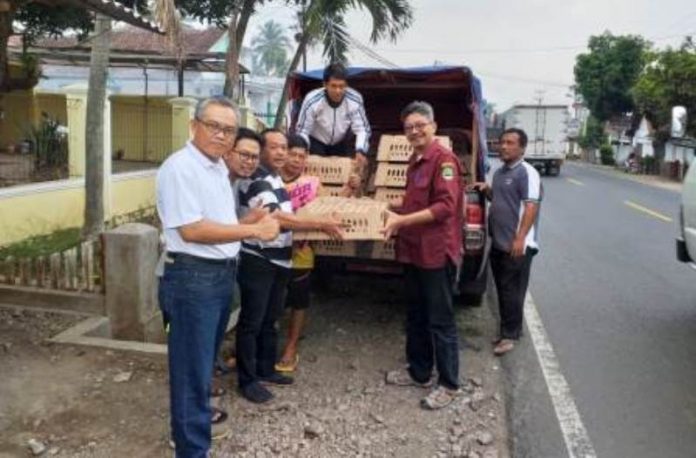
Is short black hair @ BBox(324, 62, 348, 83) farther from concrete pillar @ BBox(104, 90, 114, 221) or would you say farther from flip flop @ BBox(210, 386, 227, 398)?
concrete pillar @ BBox(104, 90, 114, 221)

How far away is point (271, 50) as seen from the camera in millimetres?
78375

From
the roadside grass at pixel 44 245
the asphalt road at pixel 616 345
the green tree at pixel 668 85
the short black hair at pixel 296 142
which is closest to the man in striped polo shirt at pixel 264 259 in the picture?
the short black hair at pixel 296 142

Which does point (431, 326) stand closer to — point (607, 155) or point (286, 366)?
point (286, 366)

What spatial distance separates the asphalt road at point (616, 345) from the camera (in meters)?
4.26

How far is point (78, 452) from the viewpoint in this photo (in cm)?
375

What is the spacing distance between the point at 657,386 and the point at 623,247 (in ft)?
20.0

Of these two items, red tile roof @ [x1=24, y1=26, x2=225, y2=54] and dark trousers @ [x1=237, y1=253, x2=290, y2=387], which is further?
red tile roof @ [x1=24, y1=26, x2=225, y2=54]

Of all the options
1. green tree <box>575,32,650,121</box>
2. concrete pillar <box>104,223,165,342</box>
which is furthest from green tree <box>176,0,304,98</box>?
green tree <box>575,32,650,121</box>

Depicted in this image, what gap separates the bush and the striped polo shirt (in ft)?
164

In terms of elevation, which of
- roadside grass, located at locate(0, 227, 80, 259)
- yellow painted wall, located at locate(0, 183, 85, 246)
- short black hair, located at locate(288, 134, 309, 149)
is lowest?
roadside grass, located at locate(0, 227, 80, 259)

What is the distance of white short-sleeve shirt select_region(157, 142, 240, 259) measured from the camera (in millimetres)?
3123

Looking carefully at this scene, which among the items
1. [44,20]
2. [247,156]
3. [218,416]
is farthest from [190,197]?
[44,20]

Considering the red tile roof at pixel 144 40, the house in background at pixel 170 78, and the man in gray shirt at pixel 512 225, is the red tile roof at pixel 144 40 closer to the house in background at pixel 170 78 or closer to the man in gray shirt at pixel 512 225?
the house in background at pixel 170 78

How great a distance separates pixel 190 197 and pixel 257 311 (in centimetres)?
143
